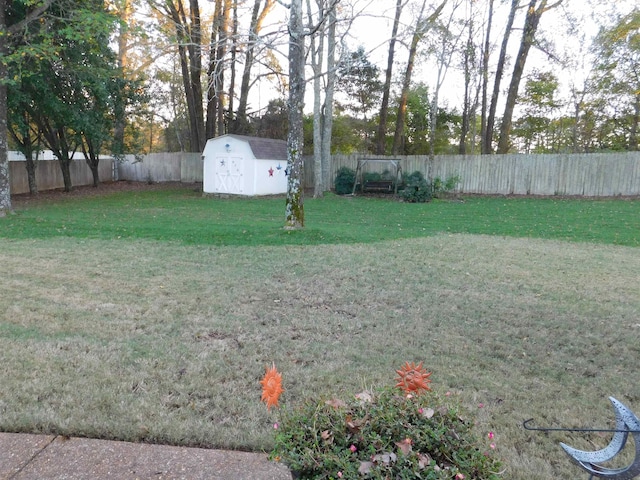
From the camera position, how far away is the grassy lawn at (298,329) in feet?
8.75

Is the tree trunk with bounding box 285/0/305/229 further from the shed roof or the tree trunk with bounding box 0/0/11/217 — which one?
the shed roof

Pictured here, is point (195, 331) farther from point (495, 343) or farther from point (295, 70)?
point (295, 70)

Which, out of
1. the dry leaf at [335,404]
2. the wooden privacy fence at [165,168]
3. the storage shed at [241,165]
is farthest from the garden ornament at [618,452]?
the wooden privacy fence at [165,168]

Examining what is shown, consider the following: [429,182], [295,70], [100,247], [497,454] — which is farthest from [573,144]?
[497,454]

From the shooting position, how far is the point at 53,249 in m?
7.40

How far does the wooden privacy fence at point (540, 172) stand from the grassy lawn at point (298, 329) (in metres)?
9.84

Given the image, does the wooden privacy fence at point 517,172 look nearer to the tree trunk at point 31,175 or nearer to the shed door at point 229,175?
the tree trunk at point 31,175

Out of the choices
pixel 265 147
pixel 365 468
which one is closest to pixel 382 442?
pixel 365 468

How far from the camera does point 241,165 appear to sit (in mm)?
19000

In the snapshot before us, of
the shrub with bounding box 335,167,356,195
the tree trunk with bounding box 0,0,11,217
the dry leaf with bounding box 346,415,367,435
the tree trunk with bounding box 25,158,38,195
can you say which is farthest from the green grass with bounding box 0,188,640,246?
the dry leaf with bounding box 346,415,367,435

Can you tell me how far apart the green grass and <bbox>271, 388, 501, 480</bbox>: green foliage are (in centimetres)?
673

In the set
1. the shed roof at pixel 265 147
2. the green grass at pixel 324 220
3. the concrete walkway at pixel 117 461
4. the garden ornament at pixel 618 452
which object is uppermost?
the shed roof at pixel 265 147

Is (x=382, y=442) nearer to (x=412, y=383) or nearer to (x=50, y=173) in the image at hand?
(x=412, y=383)

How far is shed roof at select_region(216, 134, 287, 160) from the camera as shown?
19016mm
